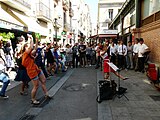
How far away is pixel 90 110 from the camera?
5828 mm

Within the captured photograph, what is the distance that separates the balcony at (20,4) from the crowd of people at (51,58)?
5244mm

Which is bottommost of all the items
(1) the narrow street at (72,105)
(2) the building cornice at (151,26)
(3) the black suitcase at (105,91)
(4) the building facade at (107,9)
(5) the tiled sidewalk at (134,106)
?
(1) the narrow street at (72,105)

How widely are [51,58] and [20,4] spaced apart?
944 centimetres

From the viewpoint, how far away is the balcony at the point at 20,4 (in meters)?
17.7

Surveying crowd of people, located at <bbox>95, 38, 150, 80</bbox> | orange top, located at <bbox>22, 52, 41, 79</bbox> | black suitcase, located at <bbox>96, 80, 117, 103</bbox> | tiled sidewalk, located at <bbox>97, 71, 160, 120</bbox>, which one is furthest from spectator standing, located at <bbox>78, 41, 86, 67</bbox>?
orange top, located at <bbox>22, 52, 41, 79</bbox>

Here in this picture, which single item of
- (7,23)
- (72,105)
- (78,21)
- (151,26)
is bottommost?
(72,105)

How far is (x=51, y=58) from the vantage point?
1160cm

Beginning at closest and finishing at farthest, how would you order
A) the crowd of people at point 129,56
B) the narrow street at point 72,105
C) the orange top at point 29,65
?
1. the narrow street at point 72,105
2. the orange top at point 29,65
3. the crowd of people at point 129,56

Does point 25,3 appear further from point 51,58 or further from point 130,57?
point 130,57

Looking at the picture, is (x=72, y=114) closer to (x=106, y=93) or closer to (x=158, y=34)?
(x=106, y=93)

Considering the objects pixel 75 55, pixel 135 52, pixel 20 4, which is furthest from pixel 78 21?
pixel 135 52

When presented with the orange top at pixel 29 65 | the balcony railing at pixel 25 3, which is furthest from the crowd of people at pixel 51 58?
the balcony railing at pixel 25 3

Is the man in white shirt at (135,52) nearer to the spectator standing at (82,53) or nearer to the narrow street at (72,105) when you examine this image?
the spectator standing at (82,53)

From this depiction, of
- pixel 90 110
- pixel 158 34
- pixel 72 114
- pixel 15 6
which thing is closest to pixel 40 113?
pixel 72 114
